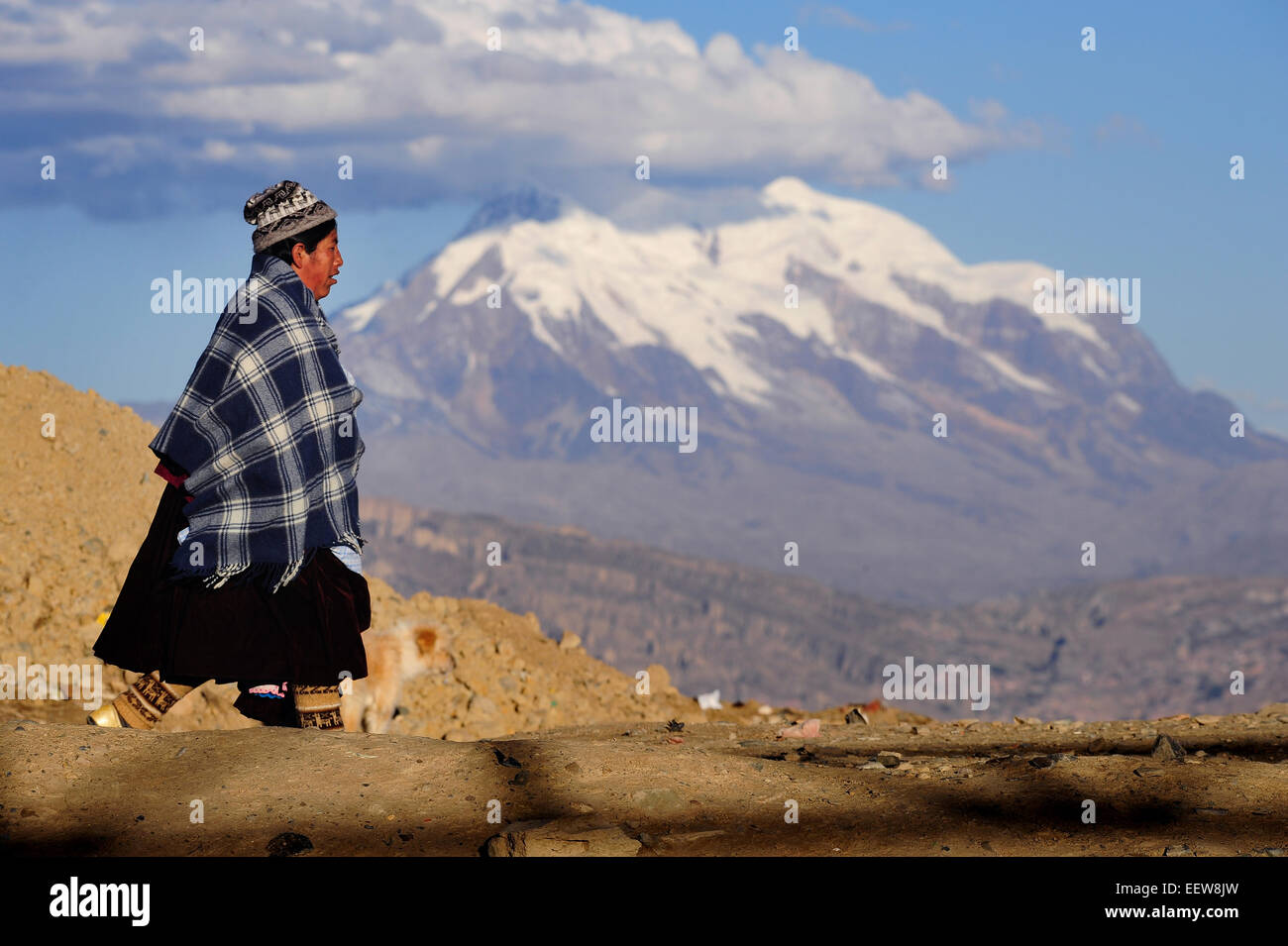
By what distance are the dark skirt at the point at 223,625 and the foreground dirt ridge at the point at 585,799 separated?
491 mm

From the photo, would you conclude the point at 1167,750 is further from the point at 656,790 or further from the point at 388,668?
the point at 388,668

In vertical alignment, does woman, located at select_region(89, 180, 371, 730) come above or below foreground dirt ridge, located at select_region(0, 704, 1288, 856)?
above

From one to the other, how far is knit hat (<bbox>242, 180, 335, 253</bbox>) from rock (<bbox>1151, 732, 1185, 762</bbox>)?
507 cm

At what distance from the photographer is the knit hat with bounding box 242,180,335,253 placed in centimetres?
634

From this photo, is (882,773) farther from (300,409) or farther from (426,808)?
(300,409)

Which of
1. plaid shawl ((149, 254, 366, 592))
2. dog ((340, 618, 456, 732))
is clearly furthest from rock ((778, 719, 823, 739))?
dog ((340, 618, 456, 732))

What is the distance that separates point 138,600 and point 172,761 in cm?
84

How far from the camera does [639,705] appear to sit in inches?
638

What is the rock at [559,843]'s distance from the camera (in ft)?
17.4

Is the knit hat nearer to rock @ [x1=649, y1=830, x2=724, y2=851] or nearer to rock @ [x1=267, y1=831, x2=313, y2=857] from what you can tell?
rock @ [x1=267, y1=831, x2=313, y2=857]

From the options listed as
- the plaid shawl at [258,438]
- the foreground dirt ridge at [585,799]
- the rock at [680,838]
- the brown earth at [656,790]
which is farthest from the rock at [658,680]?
the rock at [680,838]

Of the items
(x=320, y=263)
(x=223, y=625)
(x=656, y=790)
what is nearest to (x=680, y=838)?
(x=656, y=790)
